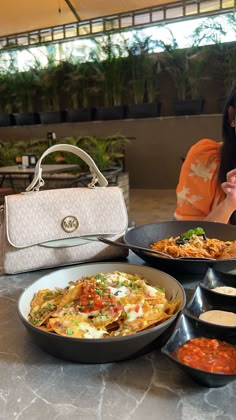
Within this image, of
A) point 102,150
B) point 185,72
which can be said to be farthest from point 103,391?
point 185,72

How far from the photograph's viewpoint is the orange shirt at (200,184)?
5.42 feet

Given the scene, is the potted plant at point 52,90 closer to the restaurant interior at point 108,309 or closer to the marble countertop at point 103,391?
the restaurant interior at point 108,309

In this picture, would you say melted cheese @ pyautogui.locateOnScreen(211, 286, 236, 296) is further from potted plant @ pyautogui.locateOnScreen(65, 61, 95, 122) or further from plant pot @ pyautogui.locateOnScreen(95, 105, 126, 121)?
potted plant @ pyautogui.locateOnScreen(65, 61, 95, 122)

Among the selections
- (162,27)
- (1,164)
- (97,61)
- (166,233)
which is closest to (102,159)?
(1,164)

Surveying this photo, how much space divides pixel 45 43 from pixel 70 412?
6.88 m

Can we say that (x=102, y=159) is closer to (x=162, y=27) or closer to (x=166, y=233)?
(x=162, y=27)

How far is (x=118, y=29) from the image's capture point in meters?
5.84

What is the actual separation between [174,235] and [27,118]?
609 centimetres

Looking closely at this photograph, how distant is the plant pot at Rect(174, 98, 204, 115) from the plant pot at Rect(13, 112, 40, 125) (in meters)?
2.57

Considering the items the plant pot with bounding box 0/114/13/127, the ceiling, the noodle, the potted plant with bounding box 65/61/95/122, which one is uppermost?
the ceiling

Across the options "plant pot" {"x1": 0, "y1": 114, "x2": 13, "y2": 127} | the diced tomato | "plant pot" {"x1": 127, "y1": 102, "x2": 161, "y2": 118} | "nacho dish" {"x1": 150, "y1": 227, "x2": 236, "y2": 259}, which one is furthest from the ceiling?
the diced tomato

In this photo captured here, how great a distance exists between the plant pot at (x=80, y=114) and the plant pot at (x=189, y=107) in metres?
1.46

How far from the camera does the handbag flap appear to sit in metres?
1.00

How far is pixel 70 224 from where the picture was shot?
105 cm
